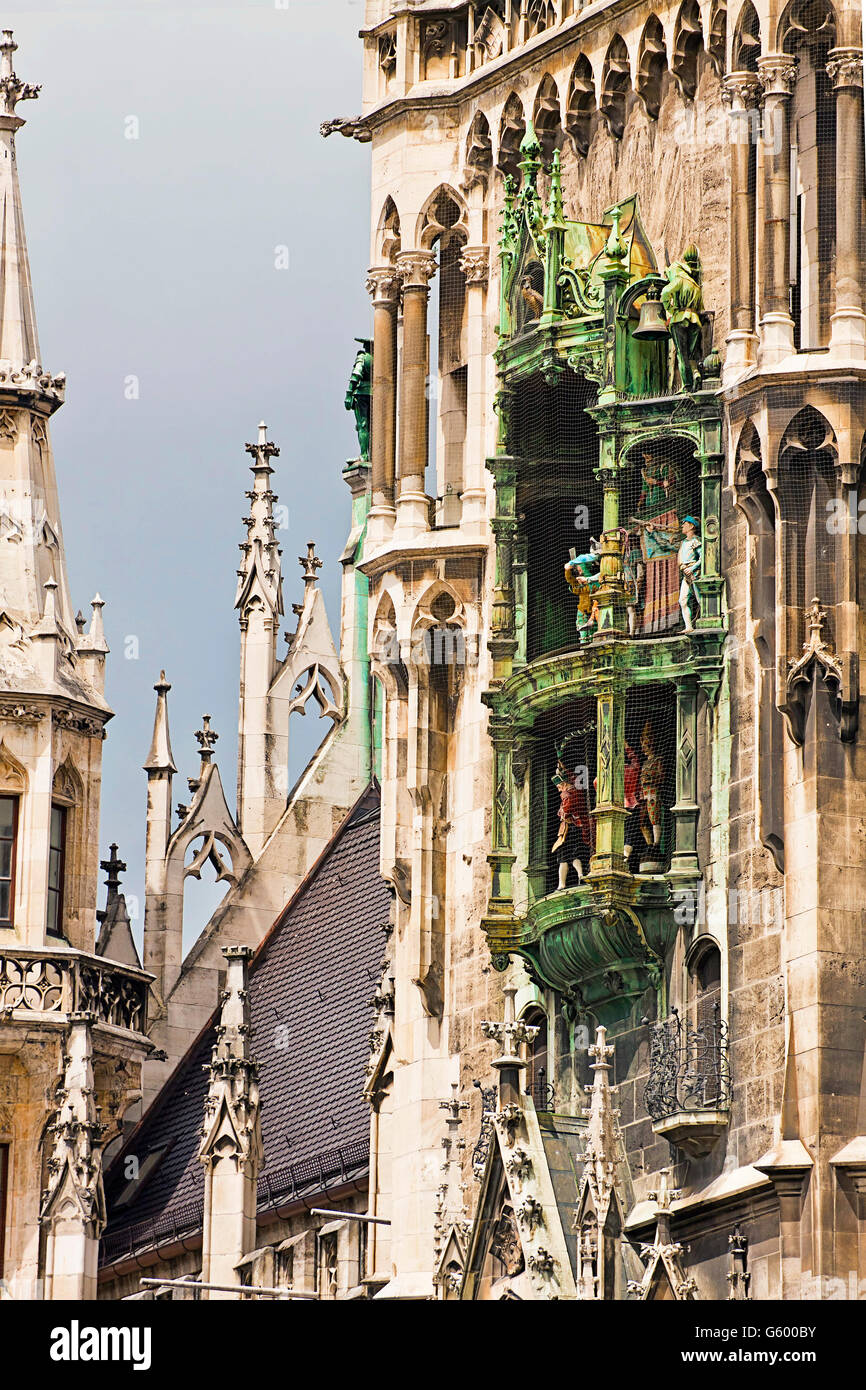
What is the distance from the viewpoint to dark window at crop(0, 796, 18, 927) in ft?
192

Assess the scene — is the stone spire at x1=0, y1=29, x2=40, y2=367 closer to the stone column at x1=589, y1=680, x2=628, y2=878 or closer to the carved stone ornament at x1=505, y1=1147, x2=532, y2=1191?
the stone column at x1=589, y1=680, x2=628, y2=878

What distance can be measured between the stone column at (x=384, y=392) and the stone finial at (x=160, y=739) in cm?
1513

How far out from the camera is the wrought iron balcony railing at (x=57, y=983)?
5756 centimetres

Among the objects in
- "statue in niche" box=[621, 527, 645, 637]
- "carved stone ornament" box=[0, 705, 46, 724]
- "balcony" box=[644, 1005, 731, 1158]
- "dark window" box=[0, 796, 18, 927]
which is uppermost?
"carved stone ornament" box=[0, 705, 46, 724]

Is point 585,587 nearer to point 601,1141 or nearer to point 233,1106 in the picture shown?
point 601,1141

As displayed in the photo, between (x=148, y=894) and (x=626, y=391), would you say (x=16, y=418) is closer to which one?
(x=148, y=894)

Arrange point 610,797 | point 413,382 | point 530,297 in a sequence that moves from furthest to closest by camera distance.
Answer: point 413,382 → point 530,297 → point 610,797

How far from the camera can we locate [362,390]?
63031 millimetres

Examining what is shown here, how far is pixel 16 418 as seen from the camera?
60125mm

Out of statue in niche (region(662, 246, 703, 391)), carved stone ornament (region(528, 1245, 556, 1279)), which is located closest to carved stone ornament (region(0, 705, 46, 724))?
statue in niche (region(662, 246, 703, 391))

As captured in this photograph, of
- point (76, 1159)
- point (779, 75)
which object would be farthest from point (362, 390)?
point (779, 75)

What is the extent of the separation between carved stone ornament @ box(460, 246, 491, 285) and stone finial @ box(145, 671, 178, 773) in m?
16.7

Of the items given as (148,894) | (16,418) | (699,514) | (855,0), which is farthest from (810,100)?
(148,894)

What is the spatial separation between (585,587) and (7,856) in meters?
15.1
